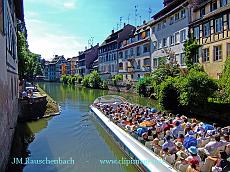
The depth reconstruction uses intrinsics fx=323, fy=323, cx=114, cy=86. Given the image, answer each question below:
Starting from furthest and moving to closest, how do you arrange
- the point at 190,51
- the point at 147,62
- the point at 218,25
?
1. the point at 147,62
2. the point at 190,51
3. the point at 218,25

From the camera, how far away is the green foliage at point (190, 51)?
33.6 meters

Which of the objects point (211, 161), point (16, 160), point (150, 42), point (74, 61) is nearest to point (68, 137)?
point (16, 160)

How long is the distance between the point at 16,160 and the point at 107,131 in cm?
708

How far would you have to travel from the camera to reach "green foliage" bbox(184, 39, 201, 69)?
33.6 m

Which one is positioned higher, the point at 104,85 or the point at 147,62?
the point at 147,62

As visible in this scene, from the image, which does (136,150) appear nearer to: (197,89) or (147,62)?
(197,89)

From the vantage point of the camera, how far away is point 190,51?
3422cm

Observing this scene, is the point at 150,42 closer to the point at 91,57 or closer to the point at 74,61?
the point at 91,57

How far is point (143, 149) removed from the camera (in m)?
13.2

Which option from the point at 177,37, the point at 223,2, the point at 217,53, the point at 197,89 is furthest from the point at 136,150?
the point at 177,37
